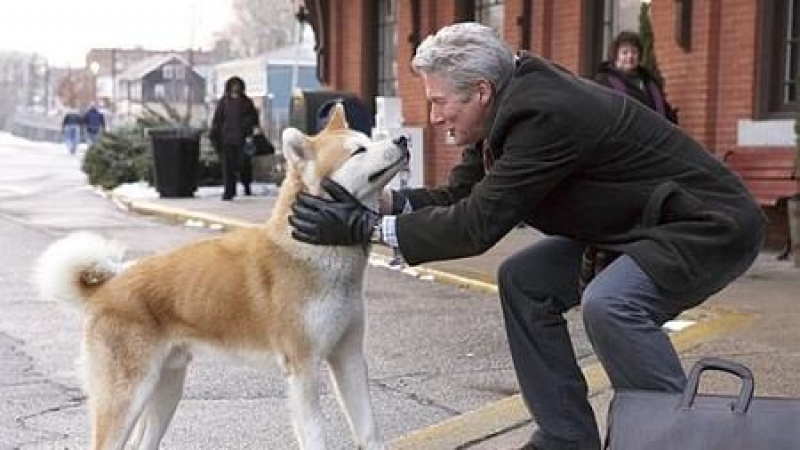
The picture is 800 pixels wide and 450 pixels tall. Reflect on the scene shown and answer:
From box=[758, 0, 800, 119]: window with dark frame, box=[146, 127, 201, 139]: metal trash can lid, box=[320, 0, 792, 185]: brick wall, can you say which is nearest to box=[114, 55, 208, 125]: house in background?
box=[146, 127, 201, 139]: metal trash can lid

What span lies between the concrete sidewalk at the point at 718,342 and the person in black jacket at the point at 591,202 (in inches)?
53.8

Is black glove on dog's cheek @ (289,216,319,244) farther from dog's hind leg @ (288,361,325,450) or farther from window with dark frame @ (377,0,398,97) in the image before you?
window with dark frame @ (377,0,398,97)

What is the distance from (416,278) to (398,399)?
4475 mm

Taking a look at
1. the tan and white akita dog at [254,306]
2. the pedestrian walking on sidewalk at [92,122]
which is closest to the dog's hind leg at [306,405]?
the tan and white akita dog at [254,306]

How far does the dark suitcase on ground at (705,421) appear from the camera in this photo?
3027 millimetres

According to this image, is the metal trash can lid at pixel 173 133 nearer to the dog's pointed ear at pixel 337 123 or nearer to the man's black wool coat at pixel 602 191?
the dog's pointed ear at pixel 337 123

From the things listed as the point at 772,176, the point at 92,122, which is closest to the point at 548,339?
the point at 772,176

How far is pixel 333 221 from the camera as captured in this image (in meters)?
3.97

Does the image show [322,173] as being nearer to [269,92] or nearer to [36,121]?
[269,92]

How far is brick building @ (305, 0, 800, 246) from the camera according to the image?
→ 10789mm

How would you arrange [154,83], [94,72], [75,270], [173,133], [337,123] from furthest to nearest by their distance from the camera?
[94,72], [154,83], [173,133], [337,123], [75,270]

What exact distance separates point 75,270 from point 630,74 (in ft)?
18.5

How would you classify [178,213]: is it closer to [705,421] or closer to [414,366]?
[414,366]

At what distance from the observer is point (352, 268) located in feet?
14.2
